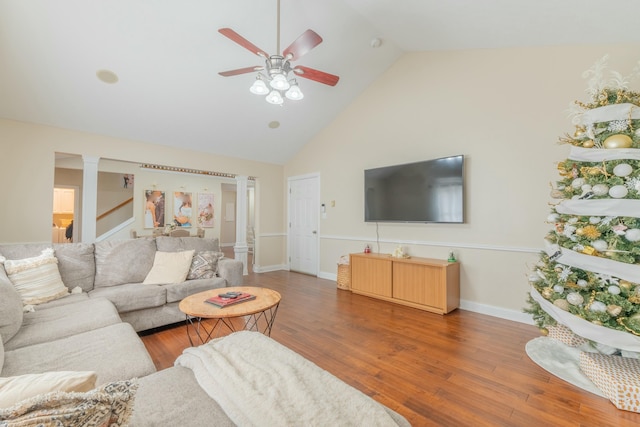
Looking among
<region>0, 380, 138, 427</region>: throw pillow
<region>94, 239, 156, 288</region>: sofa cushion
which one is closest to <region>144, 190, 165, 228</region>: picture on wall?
<region>94, 239, 156, 288</region>: sofa cushion

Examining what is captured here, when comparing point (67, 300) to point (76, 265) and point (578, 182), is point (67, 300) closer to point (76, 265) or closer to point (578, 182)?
point (76, 265)

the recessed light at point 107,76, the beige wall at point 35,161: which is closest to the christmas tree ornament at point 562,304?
the recessed light at point 107,76

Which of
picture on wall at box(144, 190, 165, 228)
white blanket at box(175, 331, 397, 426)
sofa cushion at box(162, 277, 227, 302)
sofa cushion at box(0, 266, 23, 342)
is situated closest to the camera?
Result: white blanket at box(175, 331, 397, 426)

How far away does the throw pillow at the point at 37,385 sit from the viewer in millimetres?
696

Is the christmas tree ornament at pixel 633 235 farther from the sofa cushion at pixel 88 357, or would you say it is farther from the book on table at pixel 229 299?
the sofa cushion at pixel 88 357

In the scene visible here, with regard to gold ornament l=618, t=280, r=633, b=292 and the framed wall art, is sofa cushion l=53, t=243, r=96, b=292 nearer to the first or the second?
gold ornament l=618, t=280, r=633, b=292

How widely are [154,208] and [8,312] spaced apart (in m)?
6.51

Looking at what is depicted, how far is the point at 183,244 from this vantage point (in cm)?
345

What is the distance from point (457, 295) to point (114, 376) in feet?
11.3

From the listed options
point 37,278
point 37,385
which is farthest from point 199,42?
point 37,385

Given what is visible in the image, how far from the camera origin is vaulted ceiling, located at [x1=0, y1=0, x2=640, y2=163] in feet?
8.24

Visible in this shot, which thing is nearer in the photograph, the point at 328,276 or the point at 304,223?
the point at 328,276

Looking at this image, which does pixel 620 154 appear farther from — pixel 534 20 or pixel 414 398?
pixel 414 398

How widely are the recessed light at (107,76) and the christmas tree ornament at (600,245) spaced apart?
4.91 m
